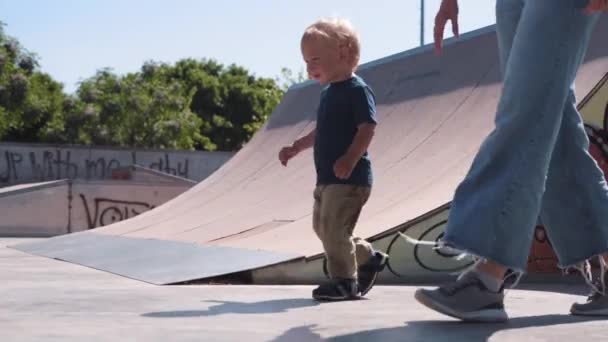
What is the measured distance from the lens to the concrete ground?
2.39m

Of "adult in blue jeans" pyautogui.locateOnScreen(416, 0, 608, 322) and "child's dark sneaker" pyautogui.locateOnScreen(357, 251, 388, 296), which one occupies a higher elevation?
"adult in blue jeans" pyautogui.locateOnScreen(416, 0, 608, 322)

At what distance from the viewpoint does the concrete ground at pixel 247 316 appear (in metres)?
2.39

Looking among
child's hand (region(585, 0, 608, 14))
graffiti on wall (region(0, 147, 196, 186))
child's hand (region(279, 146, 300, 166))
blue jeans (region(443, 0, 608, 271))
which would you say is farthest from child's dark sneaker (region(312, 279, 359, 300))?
graffiti on wall (region(0, 147, 196, 186))

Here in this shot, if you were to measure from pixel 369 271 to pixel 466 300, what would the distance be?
3.88 ft

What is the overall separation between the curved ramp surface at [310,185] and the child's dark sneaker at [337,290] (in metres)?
0.90

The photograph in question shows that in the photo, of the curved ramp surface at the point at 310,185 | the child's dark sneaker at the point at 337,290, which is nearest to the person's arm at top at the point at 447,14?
the child's dark sneaker at the point at 337,290

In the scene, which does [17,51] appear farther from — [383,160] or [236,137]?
[383,160]

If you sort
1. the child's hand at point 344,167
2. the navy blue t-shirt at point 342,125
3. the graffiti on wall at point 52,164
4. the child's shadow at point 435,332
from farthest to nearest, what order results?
the graffiti on wall at point 52,164 → the navy blue t-shirt at point 342,125 → the child's hand at point 344,167 → the child's shadow at point 435,332

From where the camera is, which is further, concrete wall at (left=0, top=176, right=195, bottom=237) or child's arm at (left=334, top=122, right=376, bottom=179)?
concrete wall at (left=0, top=176, right=195, bottom=237)

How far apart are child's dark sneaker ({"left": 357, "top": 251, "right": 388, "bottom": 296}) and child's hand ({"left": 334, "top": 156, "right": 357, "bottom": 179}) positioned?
0.51m

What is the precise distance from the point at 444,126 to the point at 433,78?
38.0 inches

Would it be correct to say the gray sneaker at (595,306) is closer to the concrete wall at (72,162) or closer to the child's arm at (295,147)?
the child's arm at (295,147)

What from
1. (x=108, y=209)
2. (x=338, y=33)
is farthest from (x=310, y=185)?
(x=108, y=209)

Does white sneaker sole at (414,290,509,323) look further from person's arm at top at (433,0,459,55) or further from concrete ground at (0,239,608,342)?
person's arm at top at (433,0,459,55)
